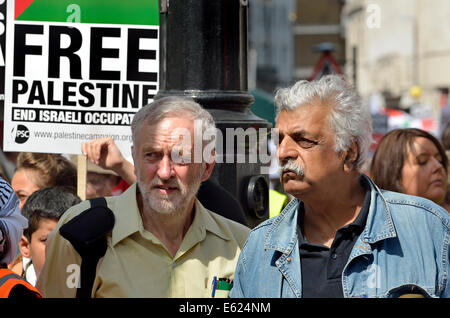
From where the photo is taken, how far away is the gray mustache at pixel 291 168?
11.9 feet

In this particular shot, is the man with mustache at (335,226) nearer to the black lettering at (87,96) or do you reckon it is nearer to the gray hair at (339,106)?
the gray hair at (339,106)

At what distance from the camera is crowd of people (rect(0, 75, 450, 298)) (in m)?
3.47

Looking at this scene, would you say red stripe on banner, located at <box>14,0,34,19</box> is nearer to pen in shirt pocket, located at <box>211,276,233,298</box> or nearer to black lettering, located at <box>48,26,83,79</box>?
black lettering, located at <box>48,26,83,79</box>

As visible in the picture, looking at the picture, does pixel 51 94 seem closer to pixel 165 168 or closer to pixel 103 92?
pixel 103 92

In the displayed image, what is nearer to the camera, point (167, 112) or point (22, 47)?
point (167, 112)

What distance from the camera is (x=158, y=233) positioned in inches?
156

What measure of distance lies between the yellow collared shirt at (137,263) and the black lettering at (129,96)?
1148 mm

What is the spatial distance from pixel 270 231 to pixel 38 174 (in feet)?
7.16

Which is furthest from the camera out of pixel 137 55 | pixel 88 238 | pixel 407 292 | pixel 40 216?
pixel 137 55

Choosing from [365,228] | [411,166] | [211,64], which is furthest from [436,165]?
[365,228]

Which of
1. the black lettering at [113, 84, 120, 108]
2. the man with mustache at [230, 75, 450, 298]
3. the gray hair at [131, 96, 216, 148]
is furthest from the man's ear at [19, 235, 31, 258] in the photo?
the man with mustache at [230, 75, 450, 298]

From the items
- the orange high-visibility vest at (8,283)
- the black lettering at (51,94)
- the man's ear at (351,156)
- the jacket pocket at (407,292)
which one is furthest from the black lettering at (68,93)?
the jacket pocket at (407,292)

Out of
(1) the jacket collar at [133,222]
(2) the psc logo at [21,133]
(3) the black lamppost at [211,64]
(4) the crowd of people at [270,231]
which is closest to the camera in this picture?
(4) the crowd of people at [270,231]

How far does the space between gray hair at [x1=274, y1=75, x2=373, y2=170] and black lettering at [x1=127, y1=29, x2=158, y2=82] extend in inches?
59.7
